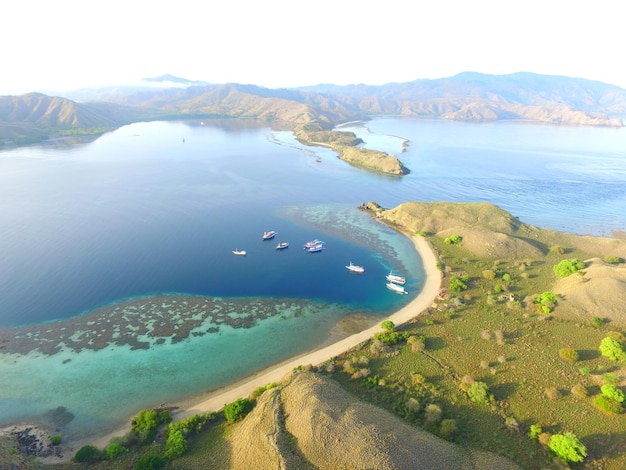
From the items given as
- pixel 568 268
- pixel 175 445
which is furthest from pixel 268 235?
pixel 568 268

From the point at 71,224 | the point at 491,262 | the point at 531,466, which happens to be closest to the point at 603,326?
the point at 491,262

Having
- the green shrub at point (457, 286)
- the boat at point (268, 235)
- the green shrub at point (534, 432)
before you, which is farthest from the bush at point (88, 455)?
the boat at point (268, 235)

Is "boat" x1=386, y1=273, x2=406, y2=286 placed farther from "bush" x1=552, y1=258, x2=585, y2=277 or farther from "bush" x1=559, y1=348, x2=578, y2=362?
"bush" x1=552, y1=258, x2=585, y2=277

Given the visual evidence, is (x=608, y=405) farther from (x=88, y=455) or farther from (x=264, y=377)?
(x=88, y=455)

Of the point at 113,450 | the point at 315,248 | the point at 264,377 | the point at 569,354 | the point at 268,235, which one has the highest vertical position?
the point at 569,354

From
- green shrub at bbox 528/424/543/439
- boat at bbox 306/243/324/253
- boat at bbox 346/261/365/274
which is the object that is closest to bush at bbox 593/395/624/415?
green shrub at bbox 528/424/543/439

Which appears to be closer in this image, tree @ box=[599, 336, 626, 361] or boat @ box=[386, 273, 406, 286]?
tree @ box=[599, 336, 626, 361]

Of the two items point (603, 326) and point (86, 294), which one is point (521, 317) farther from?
point (86, 294)
